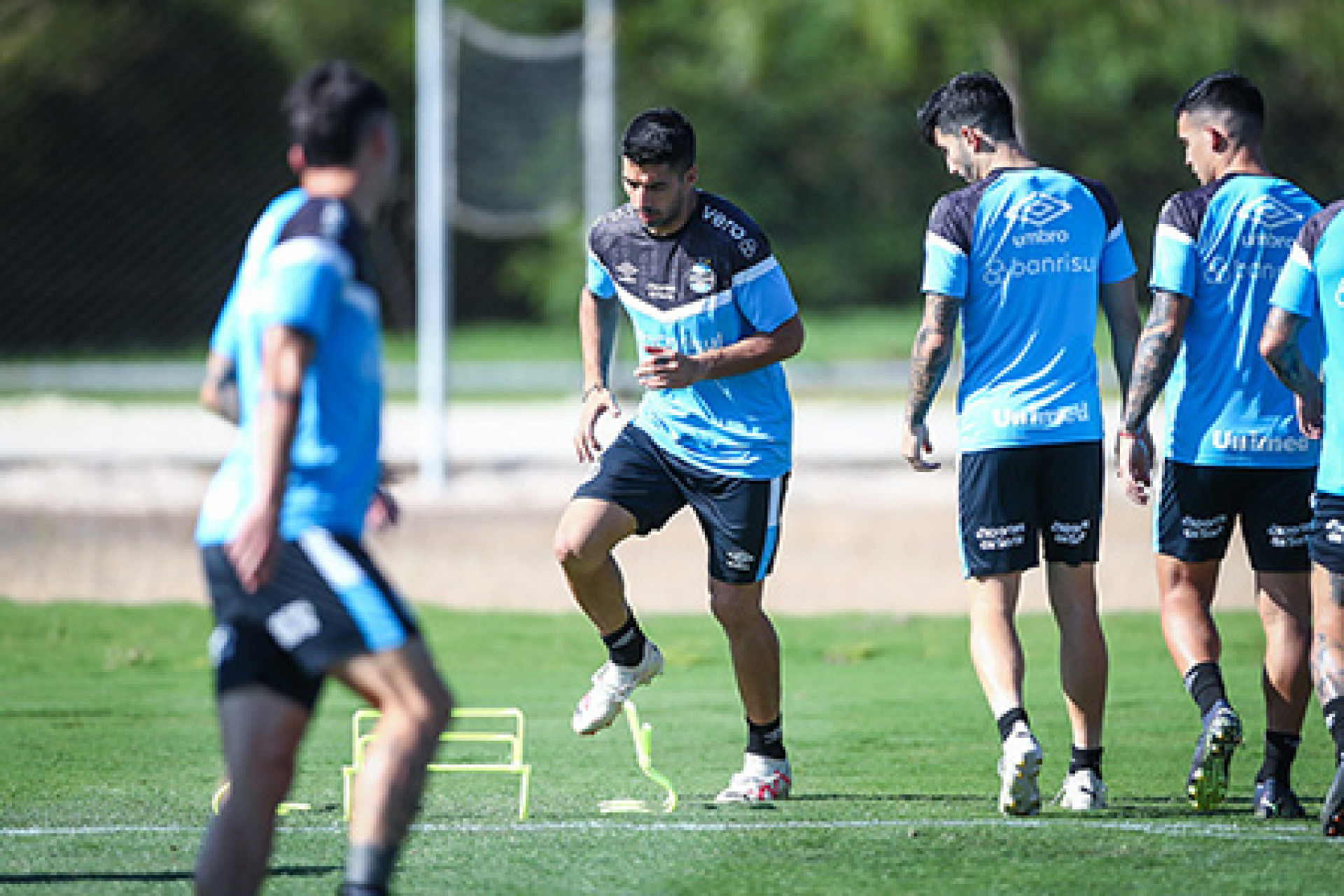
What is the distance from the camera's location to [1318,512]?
20.4ft

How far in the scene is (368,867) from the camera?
14.2ft

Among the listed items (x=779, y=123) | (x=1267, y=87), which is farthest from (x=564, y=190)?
(x=779, y=123)

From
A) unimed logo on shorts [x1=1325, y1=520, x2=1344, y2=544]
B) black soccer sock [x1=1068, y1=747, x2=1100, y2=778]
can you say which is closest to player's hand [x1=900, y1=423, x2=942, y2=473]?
black soccer sock [x1=1068, y1=747, x2=1100, y2=778]

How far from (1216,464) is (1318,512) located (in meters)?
0.70

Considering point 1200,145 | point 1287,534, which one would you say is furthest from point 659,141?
point 1287,534

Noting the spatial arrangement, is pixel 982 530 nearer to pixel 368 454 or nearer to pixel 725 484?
pixel 725 484

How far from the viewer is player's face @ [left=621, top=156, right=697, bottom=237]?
6988mm

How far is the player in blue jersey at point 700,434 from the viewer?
23.1ft

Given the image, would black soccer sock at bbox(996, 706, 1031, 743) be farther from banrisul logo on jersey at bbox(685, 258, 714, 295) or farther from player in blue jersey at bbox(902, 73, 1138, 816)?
banrisul logo on jersey at bbox(685, 258, 714, 295)

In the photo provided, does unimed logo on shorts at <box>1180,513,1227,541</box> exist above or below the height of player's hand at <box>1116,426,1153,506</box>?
below

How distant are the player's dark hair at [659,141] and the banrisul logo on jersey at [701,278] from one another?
0.32 meters

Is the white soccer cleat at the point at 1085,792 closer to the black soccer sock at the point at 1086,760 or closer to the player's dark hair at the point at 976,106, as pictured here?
the black soccer sock at the point at 1086,760

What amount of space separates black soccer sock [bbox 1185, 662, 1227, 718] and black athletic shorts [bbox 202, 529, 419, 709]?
3344 mm

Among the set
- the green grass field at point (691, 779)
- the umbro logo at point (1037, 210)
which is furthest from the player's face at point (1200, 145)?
the green grass field at point (691, 779)
